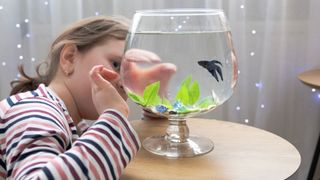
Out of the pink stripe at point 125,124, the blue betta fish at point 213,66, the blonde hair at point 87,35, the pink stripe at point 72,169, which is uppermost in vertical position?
the blonde hair at point 87,35

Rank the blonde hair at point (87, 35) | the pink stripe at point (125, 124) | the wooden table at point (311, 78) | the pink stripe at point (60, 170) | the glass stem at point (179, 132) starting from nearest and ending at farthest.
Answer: the pink stripe at point (60, 170)
the pink stripe at point (125, 124)
the glass stem at point (179, 132)
the blonde hair at point (87, 35)
the wooden table at point (311, 78)

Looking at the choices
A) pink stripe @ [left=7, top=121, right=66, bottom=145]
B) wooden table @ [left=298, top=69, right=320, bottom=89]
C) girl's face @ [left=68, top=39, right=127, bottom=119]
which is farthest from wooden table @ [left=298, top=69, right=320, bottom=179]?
pink stripe @ [left=7, top=121, right=66, bottom=145]

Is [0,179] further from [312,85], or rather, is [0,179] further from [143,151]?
[312,85]

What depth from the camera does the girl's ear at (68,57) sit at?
962 millimetres

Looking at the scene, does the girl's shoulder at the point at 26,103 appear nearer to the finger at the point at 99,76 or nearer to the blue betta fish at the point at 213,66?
the finger at the point at 99,76

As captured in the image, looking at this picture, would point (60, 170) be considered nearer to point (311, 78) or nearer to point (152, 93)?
point (152, 93)

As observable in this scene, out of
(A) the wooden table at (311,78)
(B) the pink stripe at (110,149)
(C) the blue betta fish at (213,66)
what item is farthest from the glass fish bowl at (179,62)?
(A) the wooden table at (311,78)

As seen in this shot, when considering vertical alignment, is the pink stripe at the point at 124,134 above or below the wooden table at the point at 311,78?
above

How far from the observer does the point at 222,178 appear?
71 centimetres

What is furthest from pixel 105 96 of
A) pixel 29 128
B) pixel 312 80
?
pixel 312 80

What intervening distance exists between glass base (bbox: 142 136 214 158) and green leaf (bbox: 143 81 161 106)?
0.35 feet

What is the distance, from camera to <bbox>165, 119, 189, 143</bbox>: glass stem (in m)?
0.85

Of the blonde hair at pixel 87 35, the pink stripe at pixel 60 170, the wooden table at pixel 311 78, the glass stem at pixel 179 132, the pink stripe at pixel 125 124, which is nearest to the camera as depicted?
the pink stripe at pixel 60 170

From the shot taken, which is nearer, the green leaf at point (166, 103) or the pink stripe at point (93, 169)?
the pink stripe at point (93, 169)
